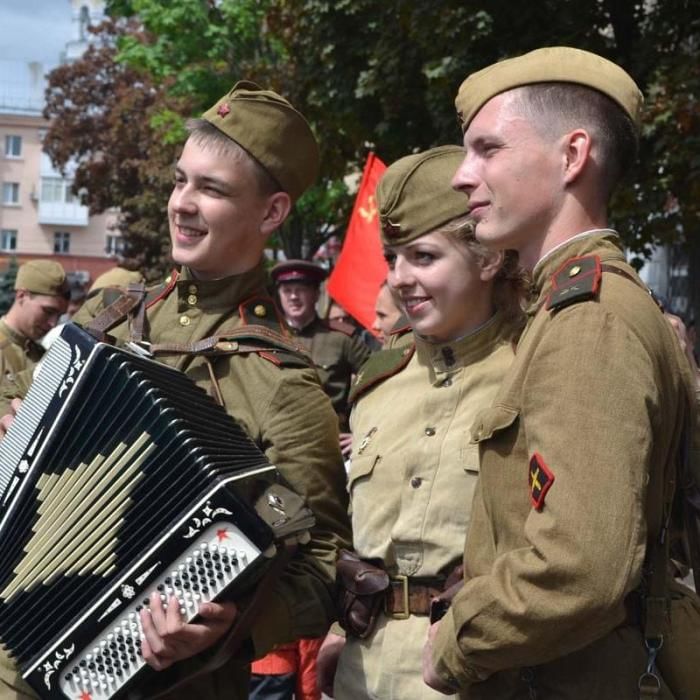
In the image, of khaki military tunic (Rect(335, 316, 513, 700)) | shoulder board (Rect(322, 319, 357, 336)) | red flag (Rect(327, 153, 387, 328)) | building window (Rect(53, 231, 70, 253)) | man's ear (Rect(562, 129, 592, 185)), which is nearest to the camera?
man's ear (Rect(562, 129, 592, 185))

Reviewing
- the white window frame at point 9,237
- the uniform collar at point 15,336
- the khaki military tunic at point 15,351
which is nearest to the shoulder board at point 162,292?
the khaki military tunic at point 15,351

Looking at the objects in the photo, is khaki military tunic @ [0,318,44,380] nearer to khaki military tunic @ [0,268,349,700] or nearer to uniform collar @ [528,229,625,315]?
khaki military tunic @ [0,268,349,700]

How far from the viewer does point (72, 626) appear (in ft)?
9.79

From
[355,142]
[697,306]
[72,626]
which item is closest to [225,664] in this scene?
[72,626]

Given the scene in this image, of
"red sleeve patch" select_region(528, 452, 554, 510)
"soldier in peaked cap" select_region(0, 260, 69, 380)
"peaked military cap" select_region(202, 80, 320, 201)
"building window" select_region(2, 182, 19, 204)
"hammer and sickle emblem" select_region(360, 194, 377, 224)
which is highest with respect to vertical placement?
"building window" select_region(2, 182, 19, 204)

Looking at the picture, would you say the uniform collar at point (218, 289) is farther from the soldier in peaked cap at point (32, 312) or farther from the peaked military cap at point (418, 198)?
the soldier in peaked cap at point (32, 312)

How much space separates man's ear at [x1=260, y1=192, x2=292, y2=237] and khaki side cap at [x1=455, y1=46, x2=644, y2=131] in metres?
1.09

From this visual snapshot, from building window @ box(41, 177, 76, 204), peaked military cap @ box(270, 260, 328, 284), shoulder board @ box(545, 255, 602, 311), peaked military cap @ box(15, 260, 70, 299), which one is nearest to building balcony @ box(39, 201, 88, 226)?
building window @ box(41, 177, 76, 204)

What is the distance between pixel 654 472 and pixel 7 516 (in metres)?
1.62

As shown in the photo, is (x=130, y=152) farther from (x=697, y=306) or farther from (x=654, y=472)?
(x=654, y=472)

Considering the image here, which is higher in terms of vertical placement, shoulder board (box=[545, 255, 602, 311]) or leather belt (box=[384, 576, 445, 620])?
shoulder board (box=[545, 255, 602, 311])

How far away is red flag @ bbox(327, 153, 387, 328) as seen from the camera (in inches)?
403

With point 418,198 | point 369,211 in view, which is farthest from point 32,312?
point 418,198

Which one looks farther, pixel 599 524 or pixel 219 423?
pixel 219 423
